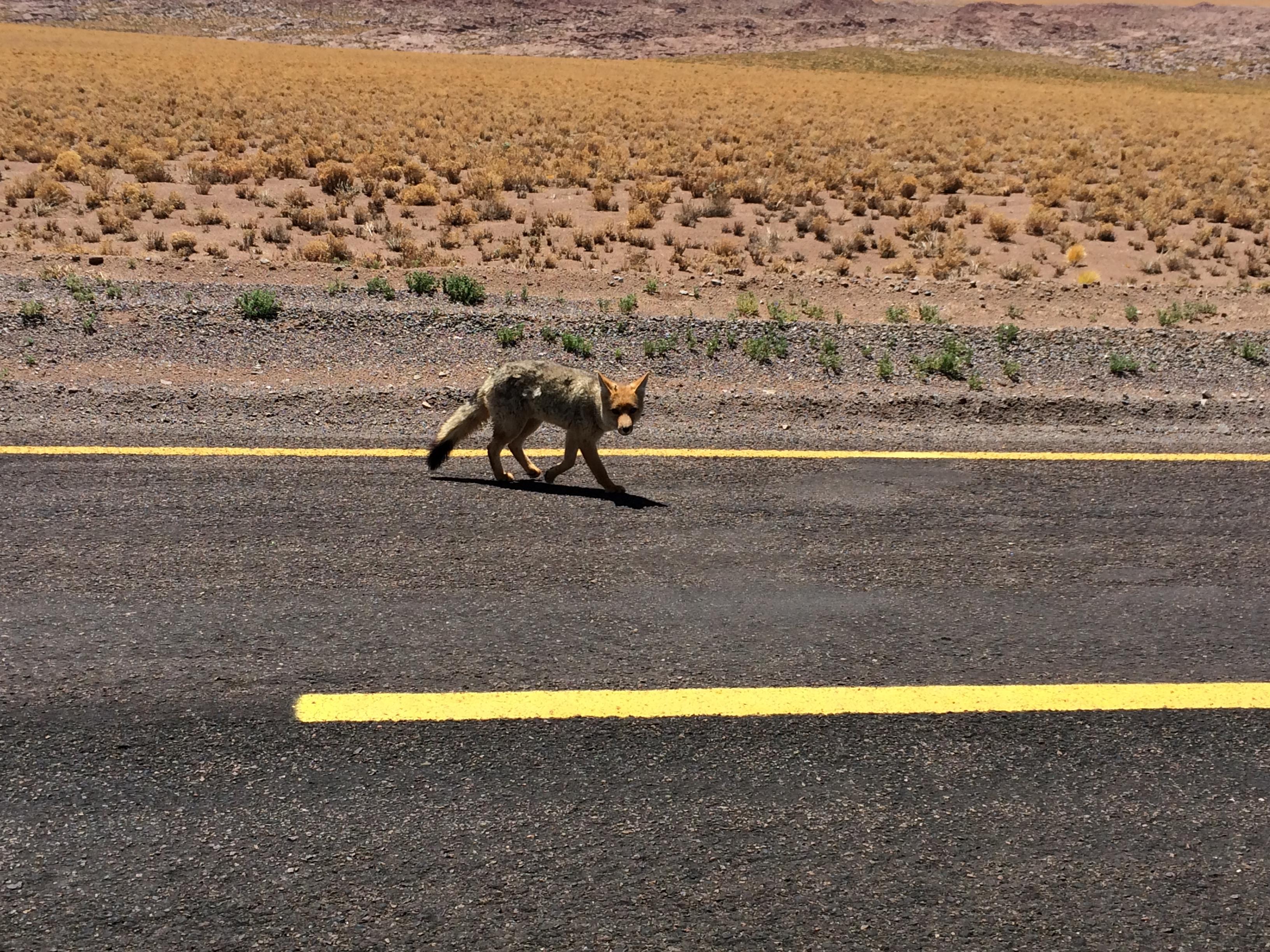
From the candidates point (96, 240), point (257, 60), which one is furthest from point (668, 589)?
point (257, 60)

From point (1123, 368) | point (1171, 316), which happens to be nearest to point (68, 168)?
point (1171, 316)

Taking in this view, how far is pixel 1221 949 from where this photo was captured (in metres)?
2.96

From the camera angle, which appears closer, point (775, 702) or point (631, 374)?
point (775, 702)

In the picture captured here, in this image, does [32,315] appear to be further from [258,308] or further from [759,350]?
[759,350]

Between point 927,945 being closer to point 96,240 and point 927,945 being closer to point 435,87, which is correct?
point 96,240

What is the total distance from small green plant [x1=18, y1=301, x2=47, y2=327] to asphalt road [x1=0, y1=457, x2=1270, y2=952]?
13.8 feet

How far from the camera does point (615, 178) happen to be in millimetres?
25547

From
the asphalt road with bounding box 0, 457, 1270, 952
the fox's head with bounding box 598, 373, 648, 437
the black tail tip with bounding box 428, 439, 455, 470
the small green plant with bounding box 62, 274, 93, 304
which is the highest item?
the small green plant with bounding box 62, 274, 93, 304

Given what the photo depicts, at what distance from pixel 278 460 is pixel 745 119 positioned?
35.5m

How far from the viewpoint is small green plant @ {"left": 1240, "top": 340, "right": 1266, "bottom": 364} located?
389 inches

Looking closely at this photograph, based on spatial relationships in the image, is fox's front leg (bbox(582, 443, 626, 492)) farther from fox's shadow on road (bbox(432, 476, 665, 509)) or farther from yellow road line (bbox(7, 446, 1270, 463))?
yellow road line (bbox(7, 446, 1270, 463))

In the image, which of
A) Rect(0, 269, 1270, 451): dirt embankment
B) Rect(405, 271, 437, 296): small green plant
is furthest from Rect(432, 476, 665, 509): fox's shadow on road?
Rect(405, 271, 437, 296): small green plant

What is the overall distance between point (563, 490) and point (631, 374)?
276 centimetres

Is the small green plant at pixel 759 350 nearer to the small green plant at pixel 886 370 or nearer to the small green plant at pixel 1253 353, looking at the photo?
the small green plant at pixel 886 370
